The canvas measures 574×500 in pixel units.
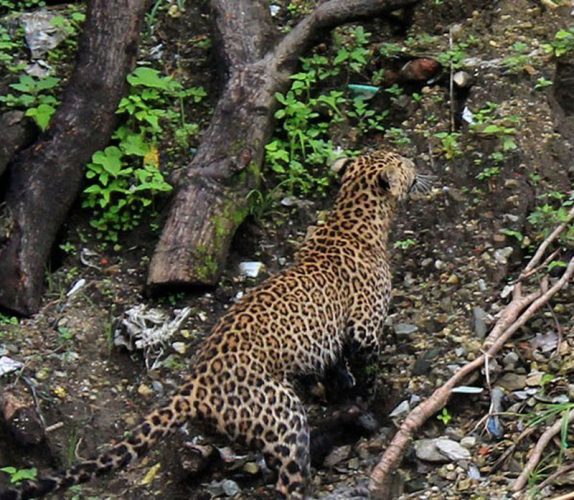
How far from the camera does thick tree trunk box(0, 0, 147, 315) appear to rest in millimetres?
8859

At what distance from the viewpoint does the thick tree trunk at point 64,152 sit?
886 centimetres

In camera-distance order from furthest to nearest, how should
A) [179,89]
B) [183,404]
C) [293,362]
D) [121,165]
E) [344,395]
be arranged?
1. [179,89]
2. [121,165]
3. [344,395]
4. [293,362]
5. [183,404]

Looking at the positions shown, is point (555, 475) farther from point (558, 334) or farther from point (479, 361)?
point (558, 334)

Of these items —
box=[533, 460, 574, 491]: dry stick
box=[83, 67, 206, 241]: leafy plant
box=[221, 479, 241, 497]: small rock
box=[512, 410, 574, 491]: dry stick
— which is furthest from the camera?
box=[83, 67, 206, 241]: leafy plant

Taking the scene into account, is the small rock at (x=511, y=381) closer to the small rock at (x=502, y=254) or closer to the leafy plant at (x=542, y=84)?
the small rock at (x=502, y=254)

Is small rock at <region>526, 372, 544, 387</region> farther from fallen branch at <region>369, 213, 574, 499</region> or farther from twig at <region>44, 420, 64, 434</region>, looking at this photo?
twig at <region>44, 420, 64, 434</region>

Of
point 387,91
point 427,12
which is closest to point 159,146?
point 387,91

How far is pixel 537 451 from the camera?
22.3 ft

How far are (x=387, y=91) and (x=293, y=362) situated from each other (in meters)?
3.17

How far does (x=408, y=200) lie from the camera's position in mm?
9094

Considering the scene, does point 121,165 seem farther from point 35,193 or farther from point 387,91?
point 387,91

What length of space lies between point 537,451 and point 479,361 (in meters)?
0.85

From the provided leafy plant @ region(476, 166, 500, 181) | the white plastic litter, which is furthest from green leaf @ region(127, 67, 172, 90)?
leafy plant @ region(476, 166, 500, 181)

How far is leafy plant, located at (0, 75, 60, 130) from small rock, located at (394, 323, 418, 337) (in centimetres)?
313
